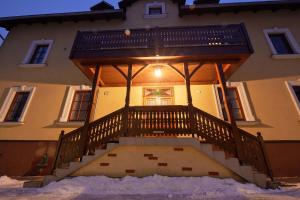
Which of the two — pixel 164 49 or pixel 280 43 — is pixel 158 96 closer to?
pixel 164 49

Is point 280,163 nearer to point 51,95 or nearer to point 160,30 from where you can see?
point 160,30

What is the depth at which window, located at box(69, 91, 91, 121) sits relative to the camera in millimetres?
8461

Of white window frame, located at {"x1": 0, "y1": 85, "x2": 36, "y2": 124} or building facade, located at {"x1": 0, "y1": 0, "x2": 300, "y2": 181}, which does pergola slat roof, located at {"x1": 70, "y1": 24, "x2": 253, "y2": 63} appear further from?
white window frame, located at {"x1": 0, "y1": 85, "x2": 36, "y2": 124}

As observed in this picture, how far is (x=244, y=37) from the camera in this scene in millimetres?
6816

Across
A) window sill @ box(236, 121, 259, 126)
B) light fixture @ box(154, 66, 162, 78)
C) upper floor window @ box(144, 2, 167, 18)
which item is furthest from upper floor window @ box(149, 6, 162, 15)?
window sill @ box(236, 121, 259, 126)

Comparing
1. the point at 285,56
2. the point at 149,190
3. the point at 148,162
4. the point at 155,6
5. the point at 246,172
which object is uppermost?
the point at 155,6

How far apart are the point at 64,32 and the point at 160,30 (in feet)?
23.3

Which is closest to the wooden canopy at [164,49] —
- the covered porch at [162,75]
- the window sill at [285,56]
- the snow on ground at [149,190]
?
the covered porch at [162,75]

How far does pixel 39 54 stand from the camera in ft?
35.0

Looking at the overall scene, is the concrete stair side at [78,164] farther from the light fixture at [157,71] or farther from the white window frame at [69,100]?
the light fixture at [157,71]

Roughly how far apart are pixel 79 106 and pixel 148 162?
16.2 feet

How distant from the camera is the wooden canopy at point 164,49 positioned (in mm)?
6754

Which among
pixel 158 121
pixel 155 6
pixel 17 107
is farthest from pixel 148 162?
pixel 155 6

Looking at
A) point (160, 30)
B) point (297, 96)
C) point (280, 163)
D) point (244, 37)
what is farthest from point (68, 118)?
point (297, 96)
